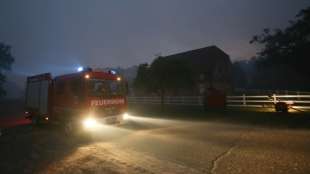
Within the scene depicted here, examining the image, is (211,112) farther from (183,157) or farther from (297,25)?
(297,25)

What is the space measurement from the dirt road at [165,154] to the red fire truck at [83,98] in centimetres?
123

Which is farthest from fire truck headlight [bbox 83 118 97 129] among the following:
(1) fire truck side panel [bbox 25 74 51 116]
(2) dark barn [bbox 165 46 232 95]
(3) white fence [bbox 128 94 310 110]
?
(2) dark barn [bbox 165 46 232 95]

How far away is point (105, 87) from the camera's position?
10984mm

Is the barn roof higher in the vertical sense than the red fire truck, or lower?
higher

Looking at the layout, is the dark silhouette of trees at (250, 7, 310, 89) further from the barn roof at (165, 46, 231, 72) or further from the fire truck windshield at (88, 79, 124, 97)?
the fire truck windshield at (88, 79, 124, 97)

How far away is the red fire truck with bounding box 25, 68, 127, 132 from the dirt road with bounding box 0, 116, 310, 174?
4.04 feet

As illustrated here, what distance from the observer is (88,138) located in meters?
9.92

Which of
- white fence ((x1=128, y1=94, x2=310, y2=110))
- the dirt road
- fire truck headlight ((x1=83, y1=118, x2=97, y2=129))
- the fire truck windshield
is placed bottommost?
the dirt road

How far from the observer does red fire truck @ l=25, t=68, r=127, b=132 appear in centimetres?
1015

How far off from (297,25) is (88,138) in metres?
35.6

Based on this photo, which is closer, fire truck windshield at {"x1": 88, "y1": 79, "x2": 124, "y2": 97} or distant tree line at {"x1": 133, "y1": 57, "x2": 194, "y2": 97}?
fire truck windshield at {"x1": 88, "y1": 79, "x2": 124, "y2": 97}

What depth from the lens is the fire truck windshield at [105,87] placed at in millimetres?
10359

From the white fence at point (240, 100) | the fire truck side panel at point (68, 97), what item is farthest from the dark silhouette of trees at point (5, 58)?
the fire truck side panel at point (68, 97)

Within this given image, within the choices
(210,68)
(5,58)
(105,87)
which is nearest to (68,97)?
(105,87)
